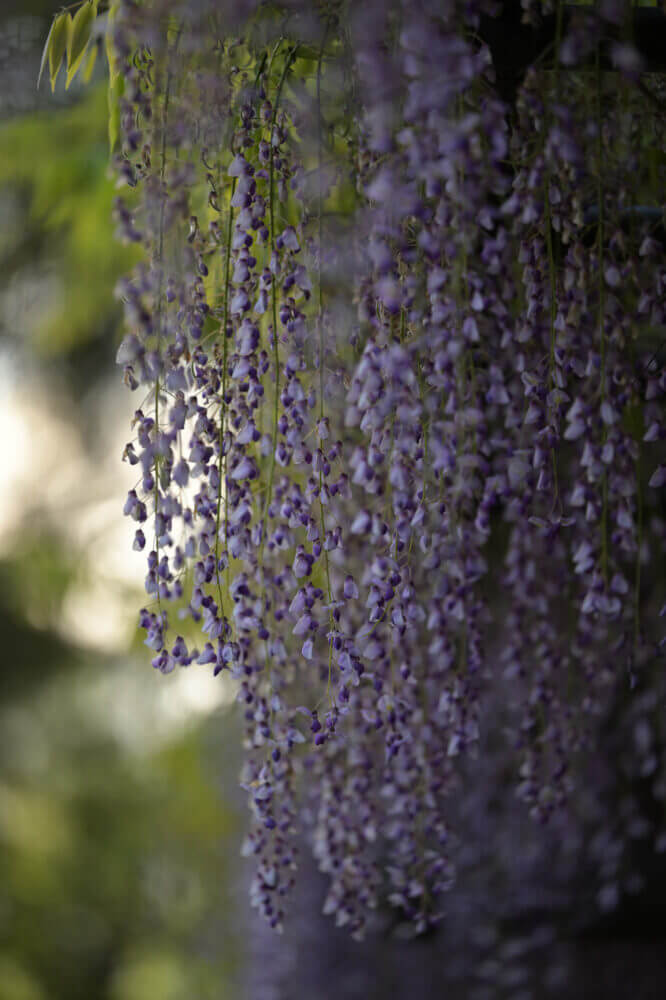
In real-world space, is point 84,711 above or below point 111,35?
above

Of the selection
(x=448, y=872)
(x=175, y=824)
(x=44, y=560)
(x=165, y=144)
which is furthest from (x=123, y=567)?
(x=165, y=144)

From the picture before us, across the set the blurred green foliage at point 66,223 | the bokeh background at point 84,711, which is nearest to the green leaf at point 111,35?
the blurred green foliage at point 66,223

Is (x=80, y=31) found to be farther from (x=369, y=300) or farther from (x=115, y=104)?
(x=369, y=300)

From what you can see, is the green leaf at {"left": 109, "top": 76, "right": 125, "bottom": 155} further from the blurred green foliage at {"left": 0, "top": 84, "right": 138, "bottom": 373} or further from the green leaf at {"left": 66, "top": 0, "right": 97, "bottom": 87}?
the blurred green foliage at {"left": 0, "top": 84, "right": 138, "bottom": 373}

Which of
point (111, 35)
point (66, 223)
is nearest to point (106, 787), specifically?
point (66, 223)

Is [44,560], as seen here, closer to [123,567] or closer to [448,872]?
[123,567]
